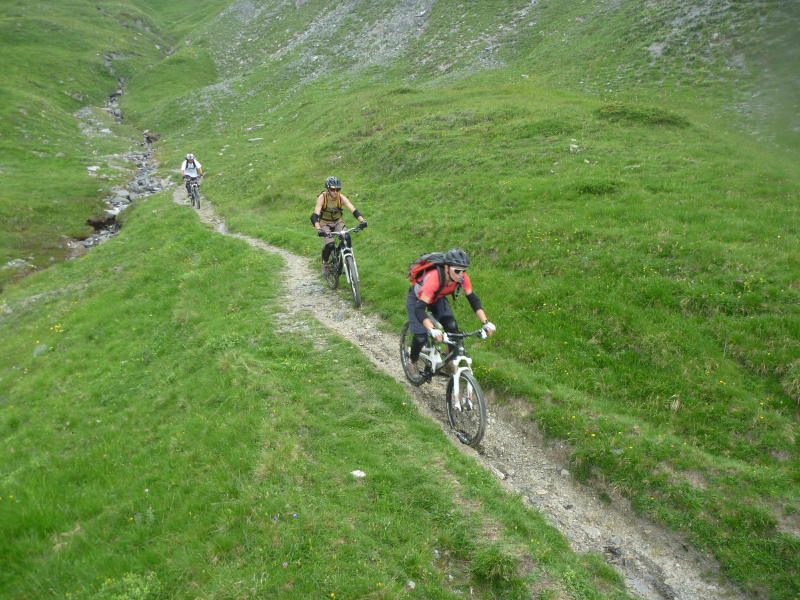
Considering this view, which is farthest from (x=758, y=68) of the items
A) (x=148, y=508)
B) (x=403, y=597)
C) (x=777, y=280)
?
(x=148, y=508)

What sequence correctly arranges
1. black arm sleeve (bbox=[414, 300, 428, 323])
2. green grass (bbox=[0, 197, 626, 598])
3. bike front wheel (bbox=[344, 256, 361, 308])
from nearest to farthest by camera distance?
green grass (bbox=[0, 197, 626, 598]) < black arm sleeve (bbox=[414, 300, 428, 323]) < bike front wheel (bbox=[344, 256, 361, 308])

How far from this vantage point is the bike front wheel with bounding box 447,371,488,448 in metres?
8.14

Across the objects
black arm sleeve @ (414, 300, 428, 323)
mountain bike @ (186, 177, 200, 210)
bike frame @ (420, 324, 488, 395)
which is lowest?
bike frame @ (420, 324, 488, 395)

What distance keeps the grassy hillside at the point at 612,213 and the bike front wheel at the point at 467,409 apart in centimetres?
167

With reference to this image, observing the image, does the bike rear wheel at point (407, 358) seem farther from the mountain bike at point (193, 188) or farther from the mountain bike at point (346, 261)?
the mountain bike at point (193, 188)

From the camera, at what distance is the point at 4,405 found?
1304cm

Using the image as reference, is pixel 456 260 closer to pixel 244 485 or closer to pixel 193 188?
pixel 244 485

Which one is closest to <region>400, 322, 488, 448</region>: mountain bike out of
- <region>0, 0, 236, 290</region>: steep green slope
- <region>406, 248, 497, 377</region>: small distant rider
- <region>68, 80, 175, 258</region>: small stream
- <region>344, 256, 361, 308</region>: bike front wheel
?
<region>406, 248, 497, 377</region>: small distant rider

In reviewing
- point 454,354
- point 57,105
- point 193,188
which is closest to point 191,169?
point 193,188

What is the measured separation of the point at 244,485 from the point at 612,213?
15.3 meters

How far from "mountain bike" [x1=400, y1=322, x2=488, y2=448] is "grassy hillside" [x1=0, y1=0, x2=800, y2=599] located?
1.67m

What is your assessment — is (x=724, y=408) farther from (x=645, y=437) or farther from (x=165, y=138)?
(x=165, y=138)

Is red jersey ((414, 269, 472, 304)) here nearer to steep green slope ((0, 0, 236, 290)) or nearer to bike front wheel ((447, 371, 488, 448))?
bike front wheel ((447, 371, 488, 448))

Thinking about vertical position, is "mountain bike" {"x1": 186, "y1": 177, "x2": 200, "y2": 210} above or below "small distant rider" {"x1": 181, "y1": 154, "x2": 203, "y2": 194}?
below
